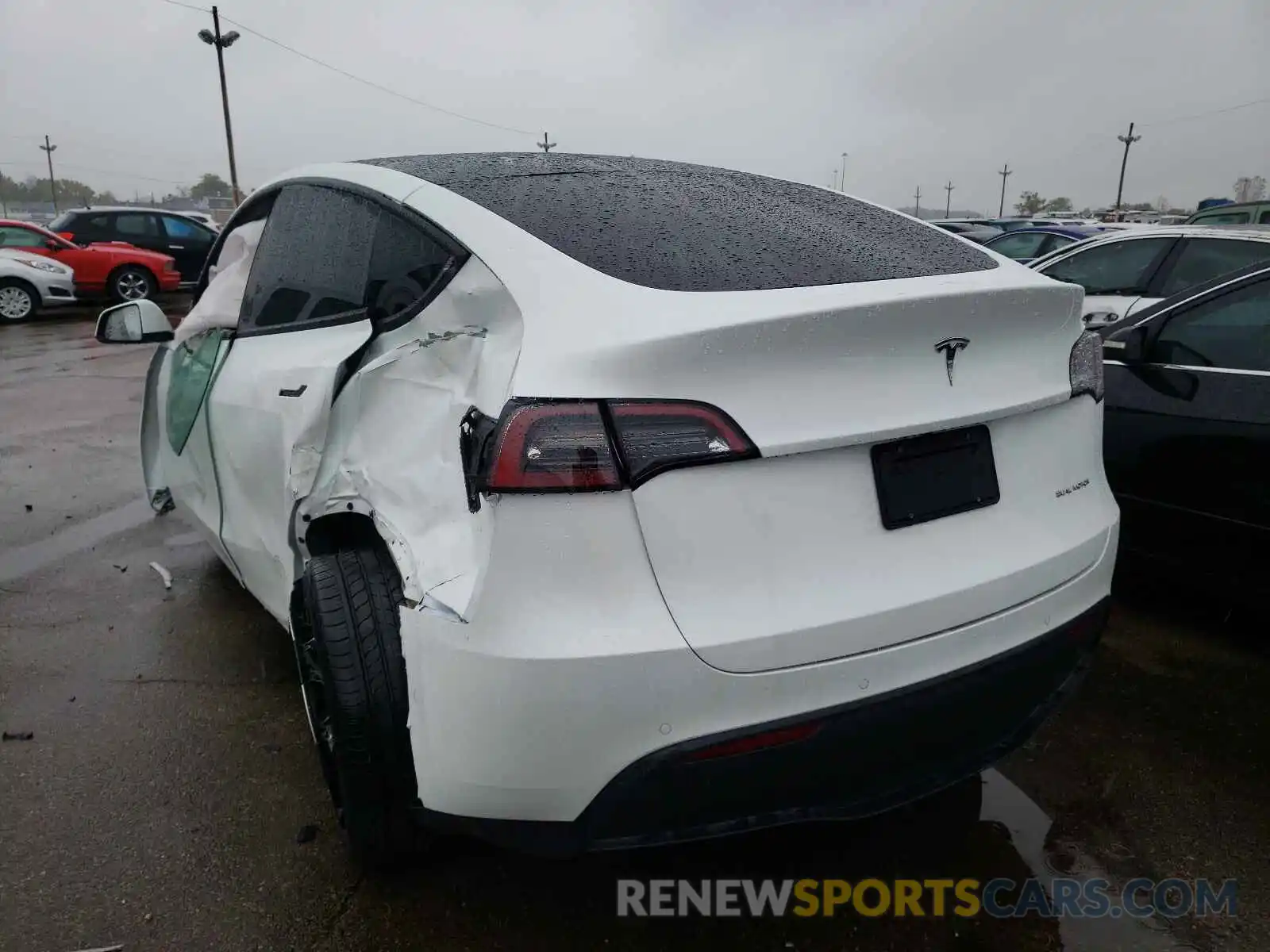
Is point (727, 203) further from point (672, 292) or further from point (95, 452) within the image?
point (95, 452)

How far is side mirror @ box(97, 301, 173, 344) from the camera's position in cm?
358

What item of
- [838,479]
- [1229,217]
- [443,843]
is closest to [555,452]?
[838,479]

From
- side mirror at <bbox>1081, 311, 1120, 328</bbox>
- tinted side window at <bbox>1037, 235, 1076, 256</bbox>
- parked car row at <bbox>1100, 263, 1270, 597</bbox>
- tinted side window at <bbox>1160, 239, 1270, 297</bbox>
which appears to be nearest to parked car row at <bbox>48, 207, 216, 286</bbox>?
tinted side window at <bbox>1037, 235, 1076, 256</bbox>

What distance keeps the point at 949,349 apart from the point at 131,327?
312cm

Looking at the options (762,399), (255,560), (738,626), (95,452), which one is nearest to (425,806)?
(738,626)

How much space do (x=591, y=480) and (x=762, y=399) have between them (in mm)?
326

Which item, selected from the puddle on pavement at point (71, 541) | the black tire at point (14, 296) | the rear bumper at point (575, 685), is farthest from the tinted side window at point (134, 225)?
the rear bumper at point (575, 685)

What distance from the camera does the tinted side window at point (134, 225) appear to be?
625 inches

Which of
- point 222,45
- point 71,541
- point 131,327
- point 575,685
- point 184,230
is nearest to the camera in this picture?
point 575,685

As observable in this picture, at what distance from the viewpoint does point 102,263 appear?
14.4 m

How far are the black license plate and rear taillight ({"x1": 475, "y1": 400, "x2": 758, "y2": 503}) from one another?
34cm

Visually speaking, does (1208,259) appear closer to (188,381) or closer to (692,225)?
(692,225)

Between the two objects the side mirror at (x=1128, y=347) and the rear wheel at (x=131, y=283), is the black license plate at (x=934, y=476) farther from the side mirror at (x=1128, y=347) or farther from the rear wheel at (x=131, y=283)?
the rear wheel at (x=131, y=283)

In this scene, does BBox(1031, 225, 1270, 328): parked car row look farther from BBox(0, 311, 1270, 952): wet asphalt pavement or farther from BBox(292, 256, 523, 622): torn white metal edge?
BBox(292, 256, 523, 622): torn white metal edge
